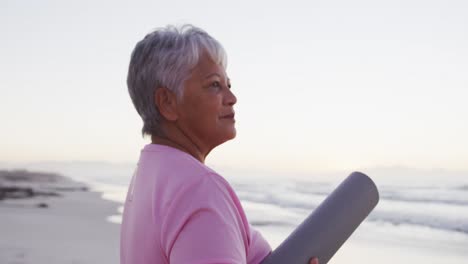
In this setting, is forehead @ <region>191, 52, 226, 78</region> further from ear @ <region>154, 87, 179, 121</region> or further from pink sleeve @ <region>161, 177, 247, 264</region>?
pink sleeve @ <region>161, 177, 247, 264</region>

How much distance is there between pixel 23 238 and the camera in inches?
359

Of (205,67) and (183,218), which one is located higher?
(205,67)

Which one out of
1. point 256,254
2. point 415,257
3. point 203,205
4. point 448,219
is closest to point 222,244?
point 203,205

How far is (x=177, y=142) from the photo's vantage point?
4.94 feet

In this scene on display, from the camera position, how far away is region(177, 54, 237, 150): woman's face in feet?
4.87

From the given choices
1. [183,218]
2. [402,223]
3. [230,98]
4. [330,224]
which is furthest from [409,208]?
[183,218]

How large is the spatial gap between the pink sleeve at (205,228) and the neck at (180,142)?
0.22 metres

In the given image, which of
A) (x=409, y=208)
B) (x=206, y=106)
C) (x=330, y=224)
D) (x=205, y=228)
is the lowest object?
(x=409, y=208)

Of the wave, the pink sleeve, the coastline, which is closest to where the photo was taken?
Answer: the pink sleeve

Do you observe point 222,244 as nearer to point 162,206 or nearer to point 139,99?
point 162,206

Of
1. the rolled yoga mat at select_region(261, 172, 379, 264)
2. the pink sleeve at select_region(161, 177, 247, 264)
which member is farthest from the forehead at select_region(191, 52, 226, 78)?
the rolled yoga mat at select_region(261, 172, 379, 264)

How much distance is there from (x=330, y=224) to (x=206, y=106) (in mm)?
430

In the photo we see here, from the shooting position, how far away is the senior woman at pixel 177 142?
130 cm

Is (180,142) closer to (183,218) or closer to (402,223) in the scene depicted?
(183,218)
